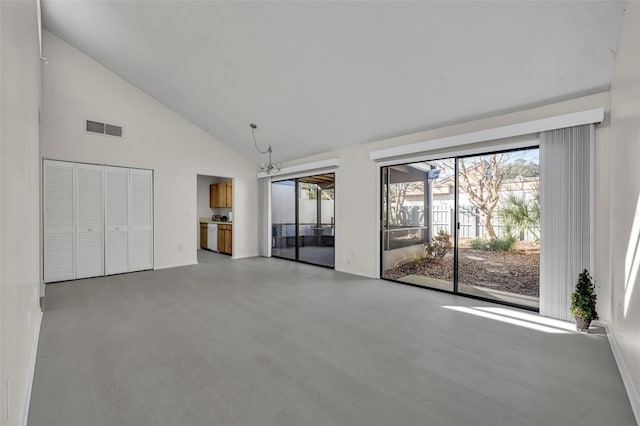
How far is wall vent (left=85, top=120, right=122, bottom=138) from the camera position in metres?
5.00

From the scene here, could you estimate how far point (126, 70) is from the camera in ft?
16.5

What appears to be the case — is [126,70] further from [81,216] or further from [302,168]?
[302,168]

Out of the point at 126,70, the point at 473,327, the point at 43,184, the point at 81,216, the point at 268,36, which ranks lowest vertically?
the point at 473,327

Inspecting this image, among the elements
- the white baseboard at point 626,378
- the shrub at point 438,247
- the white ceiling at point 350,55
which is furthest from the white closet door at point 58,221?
the white baseboard at point 626,378

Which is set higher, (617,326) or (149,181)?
(149,181)

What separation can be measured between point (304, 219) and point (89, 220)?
13.4ft

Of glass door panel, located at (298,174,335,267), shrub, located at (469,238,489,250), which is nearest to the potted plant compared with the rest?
shrub, located at (469,238,489,250)

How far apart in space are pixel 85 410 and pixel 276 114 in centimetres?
437

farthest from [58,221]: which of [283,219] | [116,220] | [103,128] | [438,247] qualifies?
[438,247]

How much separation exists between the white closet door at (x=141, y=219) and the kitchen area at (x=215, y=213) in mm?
1973

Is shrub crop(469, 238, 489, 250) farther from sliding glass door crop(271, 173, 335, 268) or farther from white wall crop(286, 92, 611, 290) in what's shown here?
sliding glass door crop(271, 173, 335, 268)

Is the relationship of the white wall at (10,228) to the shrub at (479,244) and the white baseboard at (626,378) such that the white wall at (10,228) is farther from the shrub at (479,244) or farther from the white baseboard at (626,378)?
the shrub at (479,244)

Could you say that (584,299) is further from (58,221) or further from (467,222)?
(58,221)

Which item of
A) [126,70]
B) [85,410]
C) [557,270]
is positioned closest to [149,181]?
[126,70]
